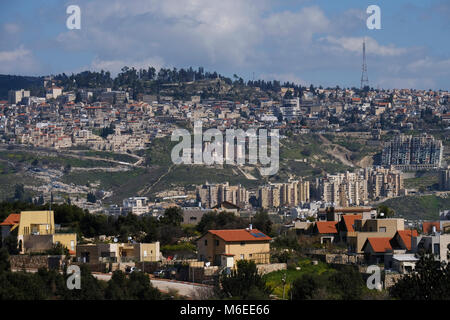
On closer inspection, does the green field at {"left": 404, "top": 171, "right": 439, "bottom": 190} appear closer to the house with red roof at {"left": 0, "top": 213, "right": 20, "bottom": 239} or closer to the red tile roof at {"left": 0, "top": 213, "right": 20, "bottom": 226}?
the red tile roof at {"left": 0, "top": 213, "right": 20, "bottom": 226}

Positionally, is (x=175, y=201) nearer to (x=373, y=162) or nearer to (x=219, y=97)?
(x=373, y=162)

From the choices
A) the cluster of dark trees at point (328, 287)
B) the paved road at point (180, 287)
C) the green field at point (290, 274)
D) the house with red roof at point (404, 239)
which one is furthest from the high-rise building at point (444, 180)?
the cluster of dark trees at point (328, 287)

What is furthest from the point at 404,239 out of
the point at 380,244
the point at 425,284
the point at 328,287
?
the point at 328,287

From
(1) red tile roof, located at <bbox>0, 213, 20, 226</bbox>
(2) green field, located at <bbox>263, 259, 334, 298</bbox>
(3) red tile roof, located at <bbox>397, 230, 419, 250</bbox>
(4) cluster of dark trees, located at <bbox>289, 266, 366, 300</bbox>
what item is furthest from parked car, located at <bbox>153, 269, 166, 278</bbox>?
(3) red tile roof, located at <bbox>397, 230, 419, 250</bbox>
